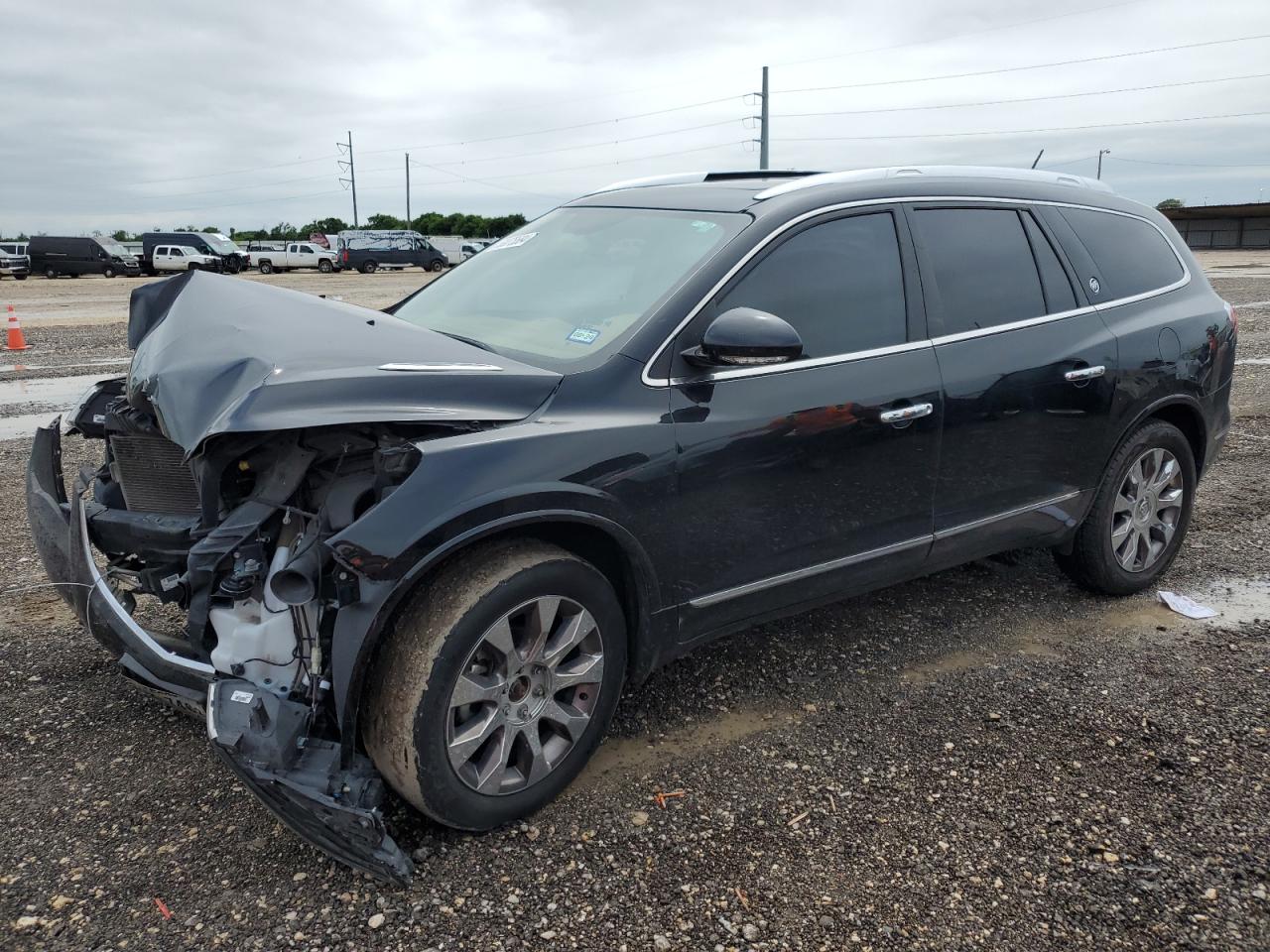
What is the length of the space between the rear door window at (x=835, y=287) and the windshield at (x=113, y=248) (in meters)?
44.3

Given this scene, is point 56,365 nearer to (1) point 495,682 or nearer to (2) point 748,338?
(1) point 495,682

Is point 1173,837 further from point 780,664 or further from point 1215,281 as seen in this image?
point 1215,281

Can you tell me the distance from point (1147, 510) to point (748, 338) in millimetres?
2661

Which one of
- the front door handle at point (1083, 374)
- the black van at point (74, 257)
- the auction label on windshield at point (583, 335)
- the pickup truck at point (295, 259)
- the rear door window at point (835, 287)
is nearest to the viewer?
the auction label on windshield at point (583, 335)

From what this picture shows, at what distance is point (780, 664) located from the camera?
3908 millimetres

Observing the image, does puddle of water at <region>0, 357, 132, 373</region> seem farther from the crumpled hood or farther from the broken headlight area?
the broken headlight area

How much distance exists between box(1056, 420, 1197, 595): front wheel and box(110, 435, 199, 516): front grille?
3.63 meters

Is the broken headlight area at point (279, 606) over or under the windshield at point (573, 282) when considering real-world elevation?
under

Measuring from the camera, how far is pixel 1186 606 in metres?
4.48

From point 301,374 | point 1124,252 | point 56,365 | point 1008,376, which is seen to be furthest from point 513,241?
point 56,365

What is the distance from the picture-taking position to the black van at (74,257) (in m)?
39.2

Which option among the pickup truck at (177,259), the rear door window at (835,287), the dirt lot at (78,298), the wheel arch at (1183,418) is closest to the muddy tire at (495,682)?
the rear door window at (835,287)

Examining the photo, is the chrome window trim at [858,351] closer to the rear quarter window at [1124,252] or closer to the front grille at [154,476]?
the rear quarter window at [1124,252]

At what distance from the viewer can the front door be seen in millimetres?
3062
